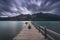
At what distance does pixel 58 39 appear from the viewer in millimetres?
2555

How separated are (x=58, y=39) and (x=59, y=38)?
0.05m

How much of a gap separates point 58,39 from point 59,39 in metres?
0.07

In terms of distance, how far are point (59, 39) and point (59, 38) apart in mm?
37

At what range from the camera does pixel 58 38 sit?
2566 mm

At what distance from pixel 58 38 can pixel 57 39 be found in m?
0.04

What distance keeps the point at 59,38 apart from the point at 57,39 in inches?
2.7

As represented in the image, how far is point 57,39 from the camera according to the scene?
254cm

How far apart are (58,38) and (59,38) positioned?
0.11ft

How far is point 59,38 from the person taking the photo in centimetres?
259

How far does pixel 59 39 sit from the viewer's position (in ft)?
8.59
